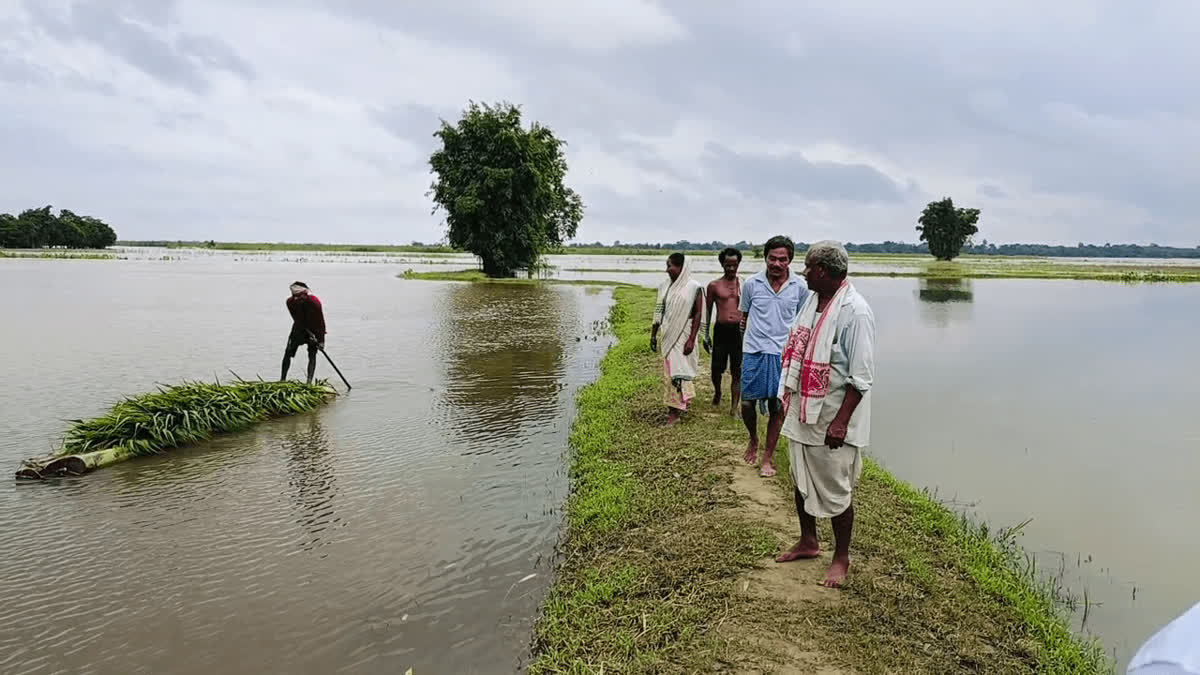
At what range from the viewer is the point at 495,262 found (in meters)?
44.6

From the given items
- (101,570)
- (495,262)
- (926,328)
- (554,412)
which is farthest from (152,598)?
(495,262)

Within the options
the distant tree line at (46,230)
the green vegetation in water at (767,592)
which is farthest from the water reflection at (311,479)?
the distant tree line at (46,230)

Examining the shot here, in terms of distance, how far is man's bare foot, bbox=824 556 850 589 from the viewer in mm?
4164

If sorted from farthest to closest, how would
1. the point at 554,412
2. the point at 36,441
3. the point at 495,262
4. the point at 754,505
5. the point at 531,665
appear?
the point at 495,262 < the point at 554,412 < the point at 36,441 < the point at 754,505 < the point at 531,665

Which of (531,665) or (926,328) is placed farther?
(926,328)

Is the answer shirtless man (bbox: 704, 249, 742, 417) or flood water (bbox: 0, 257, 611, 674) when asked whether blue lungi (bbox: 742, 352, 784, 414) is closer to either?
shirtless man (bbox: 704, 249, 742, 417)

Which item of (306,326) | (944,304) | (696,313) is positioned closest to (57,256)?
(306,326)

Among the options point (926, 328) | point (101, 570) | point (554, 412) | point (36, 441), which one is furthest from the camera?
point (926, 328)

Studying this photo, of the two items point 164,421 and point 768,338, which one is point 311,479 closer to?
point 164,421

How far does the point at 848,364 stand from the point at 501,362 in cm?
1042

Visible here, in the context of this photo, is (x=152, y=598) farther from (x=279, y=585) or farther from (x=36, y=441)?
(x=36, y=441)

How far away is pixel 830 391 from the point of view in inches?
156

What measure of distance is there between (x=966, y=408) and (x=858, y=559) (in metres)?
6.49

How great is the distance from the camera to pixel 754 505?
547cm
